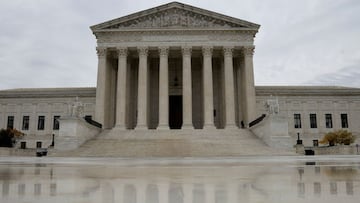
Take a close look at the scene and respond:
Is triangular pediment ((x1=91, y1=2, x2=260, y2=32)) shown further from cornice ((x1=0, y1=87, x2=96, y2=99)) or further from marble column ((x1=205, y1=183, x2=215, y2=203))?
marble column ((x1=205, y1=183, x2=215, y2=203))

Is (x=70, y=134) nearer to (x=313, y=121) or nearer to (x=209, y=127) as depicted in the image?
(x=209, y=127)

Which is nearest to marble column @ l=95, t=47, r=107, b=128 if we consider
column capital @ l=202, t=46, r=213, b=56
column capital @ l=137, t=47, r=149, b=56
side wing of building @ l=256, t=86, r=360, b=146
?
column capital @ l=137, t=47, r=149, b=56

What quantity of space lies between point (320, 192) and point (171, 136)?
102ft

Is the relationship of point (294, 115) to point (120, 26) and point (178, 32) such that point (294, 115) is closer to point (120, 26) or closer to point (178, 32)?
point (178, 32)

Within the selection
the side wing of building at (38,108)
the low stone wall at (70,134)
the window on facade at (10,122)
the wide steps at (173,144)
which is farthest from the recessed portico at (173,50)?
the window on facade at (10,122)

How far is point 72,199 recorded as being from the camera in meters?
3.61

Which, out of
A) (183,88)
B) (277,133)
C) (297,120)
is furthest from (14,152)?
(297,120)

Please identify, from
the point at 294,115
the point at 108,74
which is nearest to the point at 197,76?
the point at 108,74

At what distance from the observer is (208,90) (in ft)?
131

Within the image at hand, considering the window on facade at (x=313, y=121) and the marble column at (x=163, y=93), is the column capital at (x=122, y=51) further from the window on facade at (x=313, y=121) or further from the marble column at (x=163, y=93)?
the window on facade at (x=313, y=121)

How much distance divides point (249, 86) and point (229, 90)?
2619 mm

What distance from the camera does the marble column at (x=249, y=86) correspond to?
39938mm

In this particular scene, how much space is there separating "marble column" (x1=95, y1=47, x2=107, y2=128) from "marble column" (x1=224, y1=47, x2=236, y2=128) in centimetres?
1534

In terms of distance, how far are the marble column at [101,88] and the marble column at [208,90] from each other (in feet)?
41.6
